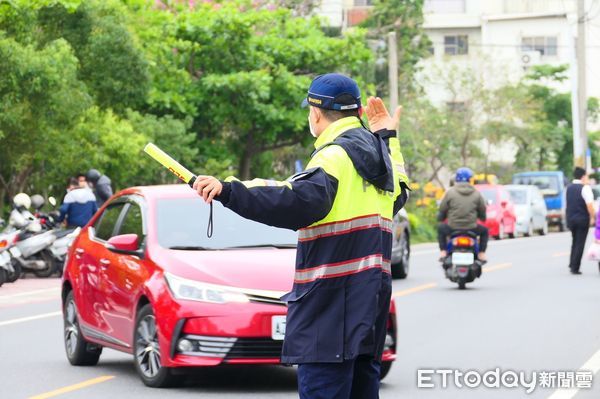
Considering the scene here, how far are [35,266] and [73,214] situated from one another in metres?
1.02

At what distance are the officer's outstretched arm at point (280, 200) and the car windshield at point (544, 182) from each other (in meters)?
43.8

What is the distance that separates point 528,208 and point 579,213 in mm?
18864

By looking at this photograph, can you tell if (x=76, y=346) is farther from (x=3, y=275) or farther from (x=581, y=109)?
(x=581, y=109)

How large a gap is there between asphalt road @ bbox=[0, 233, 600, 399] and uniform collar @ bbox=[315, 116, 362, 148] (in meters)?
4.38

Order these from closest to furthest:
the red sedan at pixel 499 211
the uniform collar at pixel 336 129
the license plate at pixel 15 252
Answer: the uniform collar at pixel 336 129, the license plate at pixel 15 252, the red sedan at pixel 499 211

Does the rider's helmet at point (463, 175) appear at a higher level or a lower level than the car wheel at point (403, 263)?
higher

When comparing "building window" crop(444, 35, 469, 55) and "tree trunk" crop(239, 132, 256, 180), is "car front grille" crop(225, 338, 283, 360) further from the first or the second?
"building window" crop(444, 35, 469, 55)

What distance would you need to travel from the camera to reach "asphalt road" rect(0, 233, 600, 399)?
10516mm

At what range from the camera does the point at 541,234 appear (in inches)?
1768

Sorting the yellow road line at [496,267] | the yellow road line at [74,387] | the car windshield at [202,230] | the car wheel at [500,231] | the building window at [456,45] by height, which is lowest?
the car wheel at [500,231]

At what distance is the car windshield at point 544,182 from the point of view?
48997mm

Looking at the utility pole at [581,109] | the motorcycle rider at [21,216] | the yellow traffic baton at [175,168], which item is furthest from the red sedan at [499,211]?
the yellow traffic baton at [175,168]

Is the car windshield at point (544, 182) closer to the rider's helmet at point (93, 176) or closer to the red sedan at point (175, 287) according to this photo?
the rider's helmet at point (93, 176)

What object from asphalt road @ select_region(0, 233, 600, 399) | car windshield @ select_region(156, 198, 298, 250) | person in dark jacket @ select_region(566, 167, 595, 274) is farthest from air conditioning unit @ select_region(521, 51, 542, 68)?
car windshield @ select_region(156, 198, 298, 250)
